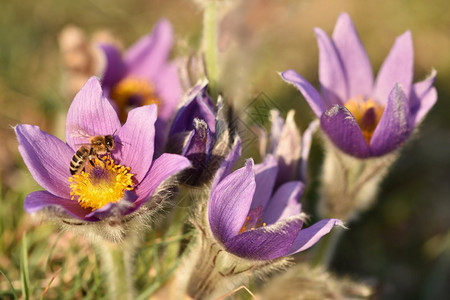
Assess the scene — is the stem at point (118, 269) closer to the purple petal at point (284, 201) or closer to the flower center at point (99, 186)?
the flower center at point (99, 186)

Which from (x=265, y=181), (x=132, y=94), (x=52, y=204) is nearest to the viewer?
(x=52, y=204)

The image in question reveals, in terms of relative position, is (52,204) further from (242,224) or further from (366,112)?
(366,112)

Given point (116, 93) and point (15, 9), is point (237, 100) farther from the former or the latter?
point (15, 9)

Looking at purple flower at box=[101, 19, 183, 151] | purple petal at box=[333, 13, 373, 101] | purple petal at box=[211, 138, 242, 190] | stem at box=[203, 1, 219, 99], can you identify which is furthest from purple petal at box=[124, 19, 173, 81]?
purple petal at box=[211, 138, 242, 190]

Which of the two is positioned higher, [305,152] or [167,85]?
[167,85]

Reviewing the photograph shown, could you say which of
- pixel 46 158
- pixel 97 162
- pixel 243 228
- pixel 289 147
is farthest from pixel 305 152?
pixel 46 158

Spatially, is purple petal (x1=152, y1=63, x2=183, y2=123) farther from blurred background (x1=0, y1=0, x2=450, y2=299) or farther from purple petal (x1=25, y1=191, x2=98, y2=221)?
purple petal (x1=25, y1=191, x2=98, y2=221)

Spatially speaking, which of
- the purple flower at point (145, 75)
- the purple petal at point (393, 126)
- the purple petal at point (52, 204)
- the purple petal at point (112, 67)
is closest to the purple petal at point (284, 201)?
the purple petal at point (393, 126)

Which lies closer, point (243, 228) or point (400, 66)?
point (243, 228)

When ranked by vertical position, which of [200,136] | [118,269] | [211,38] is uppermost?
[211,38]
